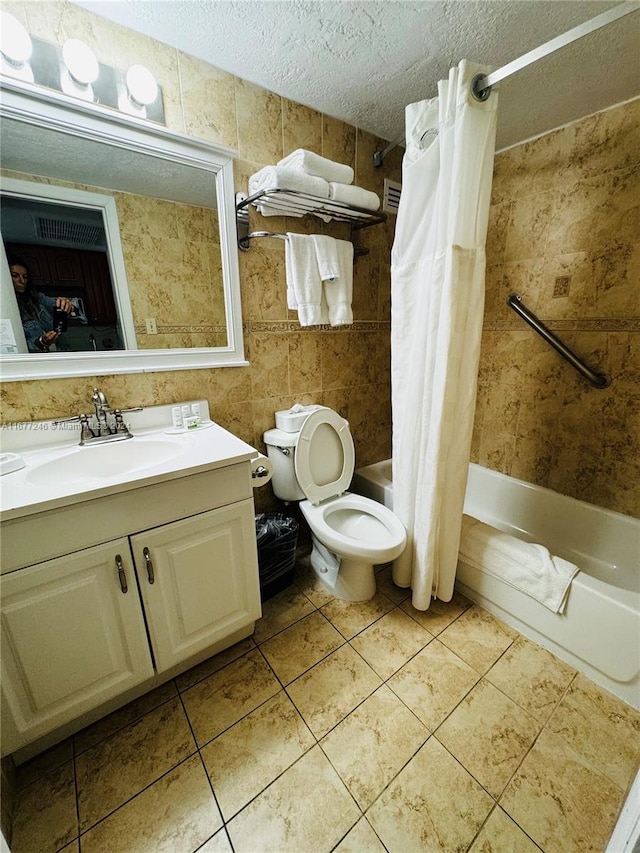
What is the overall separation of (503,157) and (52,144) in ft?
6.75

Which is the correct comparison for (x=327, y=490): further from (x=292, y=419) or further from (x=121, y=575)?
(x=121, y=575)

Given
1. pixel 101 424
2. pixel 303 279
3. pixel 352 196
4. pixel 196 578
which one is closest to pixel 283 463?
pixel 196 578

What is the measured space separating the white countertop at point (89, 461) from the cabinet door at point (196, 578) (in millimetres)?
177

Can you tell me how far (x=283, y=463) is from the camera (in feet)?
5.20

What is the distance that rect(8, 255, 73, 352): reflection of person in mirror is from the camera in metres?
1.07

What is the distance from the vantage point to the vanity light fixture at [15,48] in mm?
937

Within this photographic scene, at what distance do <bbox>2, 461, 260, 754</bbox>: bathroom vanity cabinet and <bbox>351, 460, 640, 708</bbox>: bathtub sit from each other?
1059mm

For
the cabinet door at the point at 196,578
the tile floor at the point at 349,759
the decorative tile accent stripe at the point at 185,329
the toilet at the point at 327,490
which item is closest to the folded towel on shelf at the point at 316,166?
the decorative tile accent stripe at the point at 185,329

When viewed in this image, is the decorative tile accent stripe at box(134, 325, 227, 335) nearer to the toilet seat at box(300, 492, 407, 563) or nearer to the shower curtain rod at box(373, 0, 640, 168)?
the toilet seat at box(300, 492, 407, 563)

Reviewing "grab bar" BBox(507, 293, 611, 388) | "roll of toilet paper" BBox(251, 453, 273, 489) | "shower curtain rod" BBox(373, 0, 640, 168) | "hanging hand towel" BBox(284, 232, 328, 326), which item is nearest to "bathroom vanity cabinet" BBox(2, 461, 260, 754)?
"roll of toilet paper" BBox(251, 453, 273, 489)

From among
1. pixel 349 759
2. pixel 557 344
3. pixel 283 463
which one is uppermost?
pixel 557 344

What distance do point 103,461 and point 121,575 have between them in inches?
17.0

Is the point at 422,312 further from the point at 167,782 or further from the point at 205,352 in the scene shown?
the point at 167,782

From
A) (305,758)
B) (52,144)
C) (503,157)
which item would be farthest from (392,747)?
(503,157)
